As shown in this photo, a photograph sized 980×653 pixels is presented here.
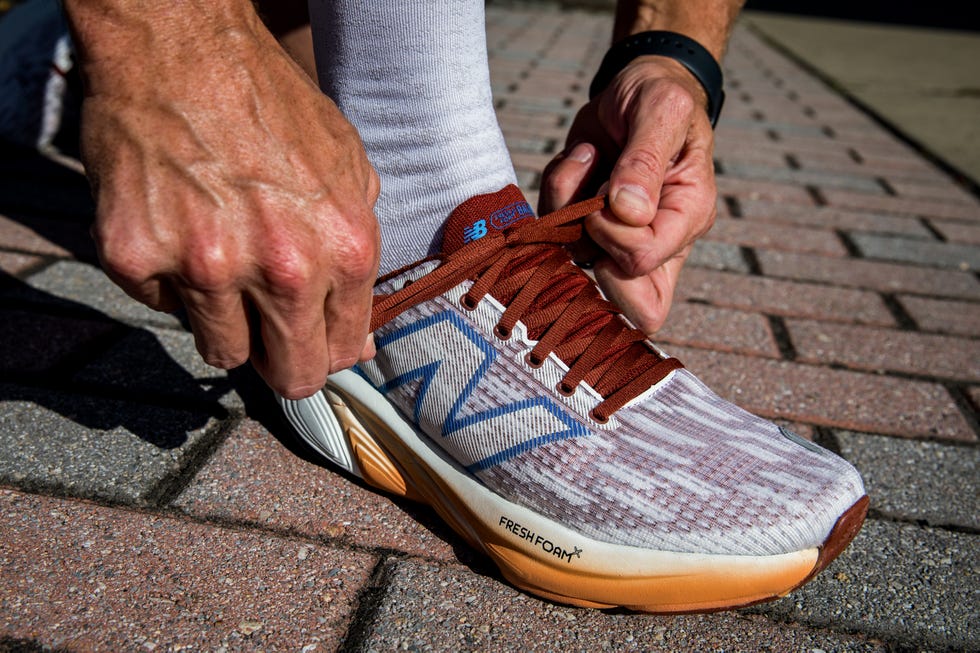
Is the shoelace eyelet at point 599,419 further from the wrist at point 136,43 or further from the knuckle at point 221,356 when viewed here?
the wrist at point 136,43

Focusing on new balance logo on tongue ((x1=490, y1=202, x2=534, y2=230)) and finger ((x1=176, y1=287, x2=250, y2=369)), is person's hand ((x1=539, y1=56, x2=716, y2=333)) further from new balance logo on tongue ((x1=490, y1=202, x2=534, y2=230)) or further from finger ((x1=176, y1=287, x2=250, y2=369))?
finger ((x1=176, y1=287, x2=250, y2=369))

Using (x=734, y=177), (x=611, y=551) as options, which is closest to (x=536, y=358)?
(x=611, y=551)

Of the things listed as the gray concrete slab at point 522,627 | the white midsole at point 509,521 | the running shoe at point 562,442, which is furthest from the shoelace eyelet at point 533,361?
the gray concrete slab at point 522,627

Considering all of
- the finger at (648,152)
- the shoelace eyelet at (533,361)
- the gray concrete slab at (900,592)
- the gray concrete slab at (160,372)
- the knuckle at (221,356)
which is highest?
the finger at (648,152)

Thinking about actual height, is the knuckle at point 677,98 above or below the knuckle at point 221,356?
above

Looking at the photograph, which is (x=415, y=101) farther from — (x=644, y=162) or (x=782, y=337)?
(x=782, y=337)

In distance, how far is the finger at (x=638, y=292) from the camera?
4.22 feet

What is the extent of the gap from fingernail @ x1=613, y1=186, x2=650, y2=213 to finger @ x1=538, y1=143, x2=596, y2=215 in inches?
8.4

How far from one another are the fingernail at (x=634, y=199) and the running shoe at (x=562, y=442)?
37mm

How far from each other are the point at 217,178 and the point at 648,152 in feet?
2.22

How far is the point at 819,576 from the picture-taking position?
1086 millimetres

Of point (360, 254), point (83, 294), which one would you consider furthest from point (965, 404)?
point (83, 294)

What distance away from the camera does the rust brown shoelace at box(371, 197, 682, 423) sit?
3.54 feet

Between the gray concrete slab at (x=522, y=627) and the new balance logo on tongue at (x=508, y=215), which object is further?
the new balance logo on tongue at (x=508, y=215)
